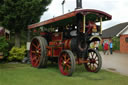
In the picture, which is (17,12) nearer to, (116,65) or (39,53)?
(39,53)

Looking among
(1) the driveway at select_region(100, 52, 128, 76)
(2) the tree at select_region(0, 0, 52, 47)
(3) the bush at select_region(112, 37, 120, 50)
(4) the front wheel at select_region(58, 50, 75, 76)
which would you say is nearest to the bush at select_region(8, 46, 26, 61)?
(2) the tree at select_region(0, 0, 52, 47)

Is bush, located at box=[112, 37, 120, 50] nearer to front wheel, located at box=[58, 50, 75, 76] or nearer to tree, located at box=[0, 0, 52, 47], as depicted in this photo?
tree, located at box=[0, 0, 52, 47]

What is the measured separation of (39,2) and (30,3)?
0.61 metres

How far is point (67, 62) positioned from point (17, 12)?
478 centimetres

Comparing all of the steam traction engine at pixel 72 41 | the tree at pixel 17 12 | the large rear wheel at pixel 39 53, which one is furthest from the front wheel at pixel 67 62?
the tree at pixel 17 12

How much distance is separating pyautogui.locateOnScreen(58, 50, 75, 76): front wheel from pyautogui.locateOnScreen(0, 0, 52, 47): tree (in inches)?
165

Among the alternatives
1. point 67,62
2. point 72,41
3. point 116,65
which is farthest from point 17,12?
point 116,65

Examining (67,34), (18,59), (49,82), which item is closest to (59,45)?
(67,34)

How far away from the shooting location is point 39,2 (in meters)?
9.27

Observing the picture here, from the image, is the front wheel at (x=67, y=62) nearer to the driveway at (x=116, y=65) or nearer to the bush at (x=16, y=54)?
the driveway at (x=116, y=65)

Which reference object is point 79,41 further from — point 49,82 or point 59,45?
point 49,82

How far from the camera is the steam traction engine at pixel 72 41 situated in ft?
18.5

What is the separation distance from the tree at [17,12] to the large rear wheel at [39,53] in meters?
2.08

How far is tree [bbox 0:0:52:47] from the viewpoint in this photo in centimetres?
884
